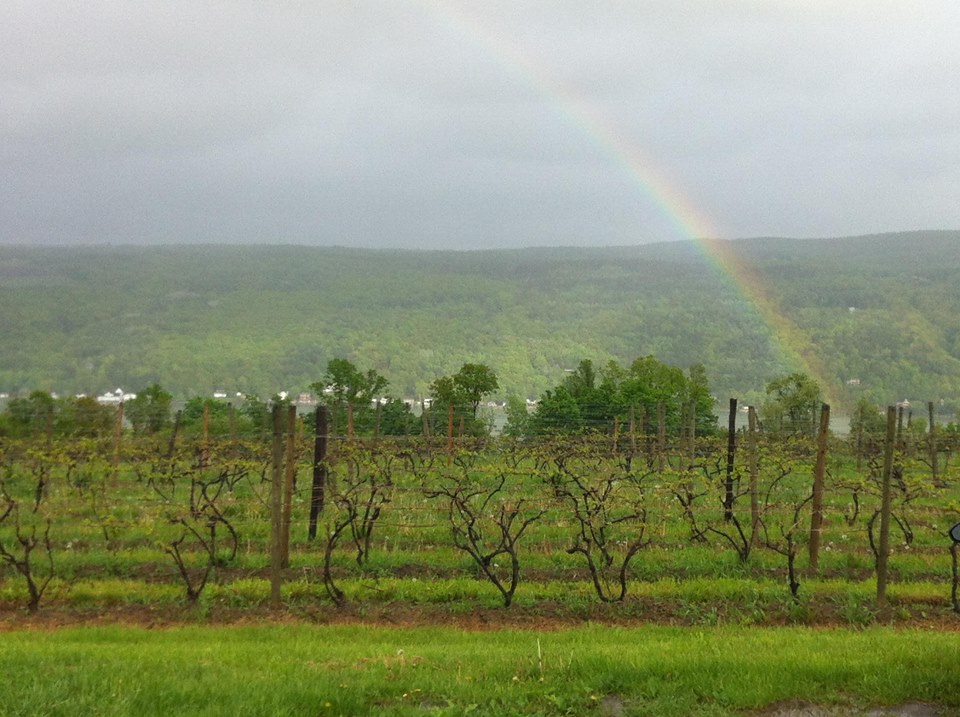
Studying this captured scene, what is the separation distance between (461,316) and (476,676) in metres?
139

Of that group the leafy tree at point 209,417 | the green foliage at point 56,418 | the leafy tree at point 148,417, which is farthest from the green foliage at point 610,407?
the green foliage at point 56,418

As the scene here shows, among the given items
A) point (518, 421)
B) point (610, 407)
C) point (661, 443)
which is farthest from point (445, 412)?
point (661, 443)

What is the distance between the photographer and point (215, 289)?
15662cm

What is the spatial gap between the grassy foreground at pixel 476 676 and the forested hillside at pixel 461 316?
80.9 m

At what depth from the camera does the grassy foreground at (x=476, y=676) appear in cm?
570

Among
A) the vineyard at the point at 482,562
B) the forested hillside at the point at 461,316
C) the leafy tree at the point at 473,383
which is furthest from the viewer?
the forested hillside at the point at 461,316

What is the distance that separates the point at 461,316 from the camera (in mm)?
144625

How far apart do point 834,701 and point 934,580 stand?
22.5 ft

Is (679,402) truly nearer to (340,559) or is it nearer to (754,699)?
(340,559)

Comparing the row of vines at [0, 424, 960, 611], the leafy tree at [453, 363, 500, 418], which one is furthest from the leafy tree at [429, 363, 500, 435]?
the row of vines at [0, 424, 960, 611]

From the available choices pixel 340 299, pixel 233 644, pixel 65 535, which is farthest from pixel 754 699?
pixel 340 299

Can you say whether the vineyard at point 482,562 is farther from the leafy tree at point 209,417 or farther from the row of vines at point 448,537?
the leafy tree at point 209,417

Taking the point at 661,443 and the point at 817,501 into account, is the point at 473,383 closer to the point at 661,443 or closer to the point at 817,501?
the point at 661,443

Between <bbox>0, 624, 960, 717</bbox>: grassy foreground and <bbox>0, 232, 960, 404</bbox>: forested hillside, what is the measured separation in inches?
3185
